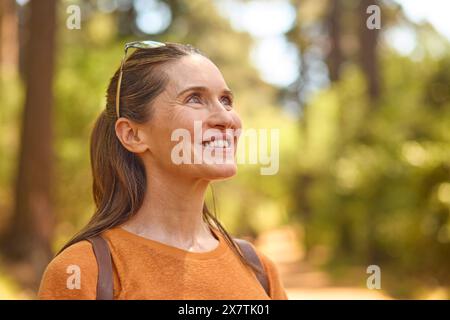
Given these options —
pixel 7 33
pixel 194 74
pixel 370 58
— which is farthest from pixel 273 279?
pixel 370 58

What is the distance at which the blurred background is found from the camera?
38.3ft

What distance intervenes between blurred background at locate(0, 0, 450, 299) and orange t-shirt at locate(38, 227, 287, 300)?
2566mm

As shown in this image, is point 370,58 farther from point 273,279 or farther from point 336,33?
point 273,279

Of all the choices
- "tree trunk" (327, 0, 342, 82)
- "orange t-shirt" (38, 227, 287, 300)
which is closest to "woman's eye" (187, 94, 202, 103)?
"orange t-shirt" (38, 227, 287, 300)

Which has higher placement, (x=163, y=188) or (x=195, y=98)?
(x=195, y=98)

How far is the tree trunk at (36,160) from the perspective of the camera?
11648mm

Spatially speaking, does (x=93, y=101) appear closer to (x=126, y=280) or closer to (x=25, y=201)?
(x=25, y=201)

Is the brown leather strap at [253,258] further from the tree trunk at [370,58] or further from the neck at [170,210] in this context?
the tree trunk at [370,58]

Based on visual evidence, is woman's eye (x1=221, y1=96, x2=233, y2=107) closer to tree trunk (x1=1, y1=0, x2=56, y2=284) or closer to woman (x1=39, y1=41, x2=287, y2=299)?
woman (x1=39, y1=41, x2=287, y2=299)

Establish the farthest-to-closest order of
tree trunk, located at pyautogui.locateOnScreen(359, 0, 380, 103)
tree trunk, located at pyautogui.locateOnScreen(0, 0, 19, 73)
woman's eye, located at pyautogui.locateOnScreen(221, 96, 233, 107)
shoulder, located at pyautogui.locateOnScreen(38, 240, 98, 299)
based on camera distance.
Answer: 1. tree trunk, located at pyautogui.locateOnScreen(359, 0, 380, 103)
2. tree trunk, located at pyautogui.locateOnScreen(0, 0, 19, 73)
3. woman's eye, located at pyautogui.locateOnScreen(221, 96, 233, 107)
4. shoulder, located at pyautogui.locateOnScreen(38, 240, 98, 299)

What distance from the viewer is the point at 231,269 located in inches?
76.5

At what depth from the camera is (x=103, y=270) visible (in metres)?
1.74

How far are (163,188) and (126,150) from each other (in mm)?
163

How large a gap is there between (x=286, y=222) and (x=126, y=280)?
21088mm
